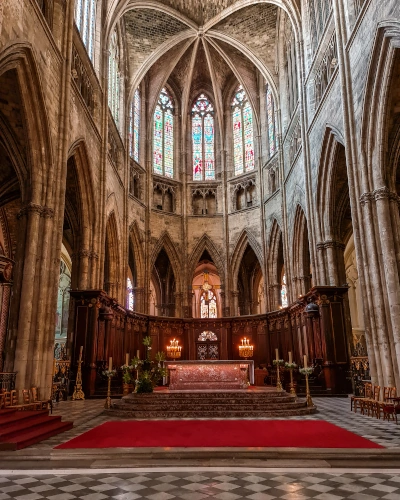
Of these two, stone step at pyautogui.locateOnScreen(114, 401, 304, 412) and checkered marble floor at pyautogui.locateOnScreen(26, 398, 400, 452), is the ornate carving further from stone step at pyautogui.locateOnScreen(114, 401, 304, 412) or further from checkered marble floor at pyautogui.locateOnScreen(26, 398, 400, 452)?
stone step at pyautogui.locateOnScreen(114, 401, 304, 412)

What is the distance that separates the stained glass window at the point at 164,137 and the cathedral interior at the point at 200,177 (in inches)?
4.3

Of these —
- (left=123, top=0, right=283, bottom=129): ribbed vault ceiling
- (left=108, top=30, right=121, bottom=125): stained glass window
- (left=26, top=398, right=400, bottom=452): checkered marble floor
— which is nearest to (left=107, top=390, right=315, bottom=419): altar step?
(left=26, top=398, right=400, bottom=452): checkered marble floor

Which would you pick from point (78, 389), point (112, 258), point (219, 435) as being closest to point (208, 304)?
point (112, 258)

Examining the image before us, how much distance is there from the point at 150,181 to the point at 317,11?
47.5 ft

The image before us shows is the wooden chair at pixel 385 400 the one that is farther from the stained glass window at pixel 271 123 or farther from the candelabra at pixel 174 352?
the stained glass window at pixel 271 123

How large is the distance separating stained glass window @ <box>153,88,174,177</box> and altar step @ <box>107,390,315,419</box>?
20.7 meters

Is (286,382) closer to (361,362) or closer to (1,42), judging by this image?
(361,362)

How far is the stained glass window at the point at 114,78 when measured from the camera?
25.0 metres

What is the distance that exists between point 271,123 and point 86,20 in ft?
46.6

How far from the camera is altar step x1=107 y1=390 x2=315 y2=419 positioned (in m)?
12.5

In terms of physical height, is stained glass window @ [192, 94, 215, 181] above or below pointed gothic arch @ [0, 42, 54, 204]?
above

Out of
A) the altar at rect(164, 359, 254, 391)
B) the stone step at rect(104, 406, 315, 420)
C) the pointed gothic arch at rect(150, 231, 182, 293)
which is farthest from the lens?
the pointed gothic arch at rect(150, 231, 182, 293)

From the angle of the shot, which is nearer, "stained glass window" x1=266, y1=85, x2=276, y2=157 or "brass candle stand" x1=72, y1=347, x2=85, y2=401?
"brass candle stand" x1=72, y1=347, x2=85, y2=401

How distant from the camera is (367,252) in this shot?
14000 millimetres
